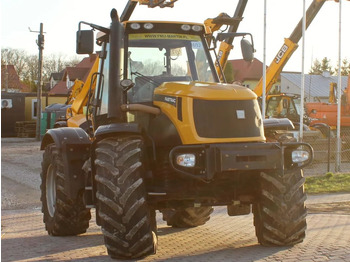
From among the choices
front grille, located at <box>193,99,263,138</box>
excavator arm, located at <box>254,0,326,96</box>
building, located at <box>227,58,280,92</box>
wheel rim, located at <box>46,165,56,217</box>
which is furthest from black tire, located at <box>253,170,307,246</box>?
building, located at <box>227,58,280,92</box>

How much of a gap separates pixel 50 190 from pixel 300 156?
381 cm

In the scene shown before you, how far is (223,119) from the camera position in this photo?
8047 millimetres

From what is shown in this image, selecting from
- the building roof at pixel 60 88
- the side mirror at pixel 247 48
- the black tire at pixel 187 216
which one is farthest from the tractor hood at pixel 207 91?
the building roof at pixel 60 88

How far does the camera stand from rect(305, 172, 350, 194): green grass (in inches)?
654

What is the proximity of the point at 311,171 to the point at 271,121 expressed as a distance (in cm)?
1233

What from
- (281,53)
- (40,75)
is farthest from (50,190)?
(40,75)

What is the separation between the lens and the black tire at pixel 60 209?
9.46 metres

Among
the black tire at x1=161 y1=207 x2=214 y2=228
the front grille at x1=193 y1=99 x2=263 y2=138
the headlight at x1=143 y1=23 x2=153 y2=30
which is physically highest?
the headlight at x1=143 y1=23 x2=153 y2=30

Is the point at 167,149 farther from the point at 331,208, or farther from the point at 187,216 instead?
the point at 331,208

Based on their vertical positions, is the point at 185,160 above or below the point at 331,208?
above

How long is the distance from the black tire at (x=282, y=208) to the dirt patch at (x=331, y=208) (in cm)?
442

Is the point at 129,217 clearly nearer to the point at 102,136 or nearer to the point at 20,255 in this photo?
the point at 102,136

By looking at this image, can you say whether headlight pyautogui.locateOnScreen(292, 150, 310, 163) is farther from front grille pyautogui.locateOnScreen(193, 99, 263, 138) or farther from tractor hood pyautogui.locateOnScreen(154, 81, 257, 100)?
tractor hood pyautogui.locateOnScreen(154, 81, 257, 100)

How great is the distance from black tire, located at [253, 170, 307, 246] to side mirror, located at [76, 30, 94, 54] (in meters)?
2.49
